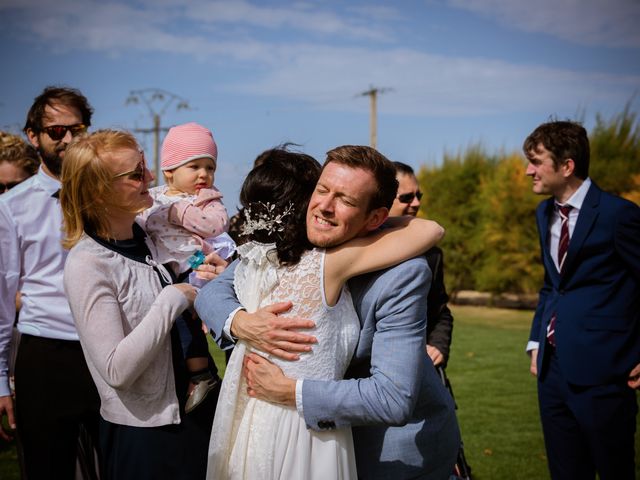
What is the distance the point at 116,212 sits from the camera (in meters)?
2.69

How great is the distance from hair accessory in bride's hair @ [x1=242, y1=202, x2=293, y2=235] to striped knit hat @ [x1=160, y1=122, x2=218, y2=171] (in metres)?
1.35

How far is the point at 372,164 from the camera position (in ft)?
7.18

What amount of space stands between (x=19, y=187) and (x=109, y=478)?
5.15ft

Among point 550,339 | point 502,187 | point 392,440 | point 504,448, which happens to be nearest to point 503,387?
point 504,448

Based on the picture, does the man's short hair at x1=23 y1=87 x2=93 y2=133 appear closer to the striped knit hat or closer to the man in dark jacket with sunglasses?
the striped knit hat

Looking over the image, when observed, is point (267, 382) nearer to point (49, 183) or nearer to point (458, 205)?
point (49, 183)

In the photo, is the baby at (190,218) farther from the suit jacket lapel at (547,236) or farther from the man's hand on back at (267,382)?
the suit jacket lapel at (547,236)

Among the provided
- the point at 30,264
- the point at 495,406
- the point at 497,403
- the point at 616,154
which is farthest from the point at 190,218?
the point at 616,154

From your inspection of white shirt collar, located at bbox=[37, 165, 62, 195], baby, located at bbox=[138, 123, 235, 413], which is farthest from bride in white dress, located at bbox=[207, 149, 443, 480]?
white shirt collar, located at bbox=[37, 165, 62, 195]

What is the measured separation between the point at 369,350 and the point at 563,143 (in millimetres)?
2890

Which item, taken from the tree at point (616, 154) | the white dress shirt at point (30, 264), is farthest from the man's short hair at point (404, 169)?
the tree at point (616, 154)

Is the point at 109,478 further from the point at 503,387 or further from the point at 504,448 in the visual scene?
the point at 503,387

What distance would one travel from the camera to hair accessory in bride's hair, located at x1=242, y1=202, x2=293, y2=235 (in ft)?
7.49

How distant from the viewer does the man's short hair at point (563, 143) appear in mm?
4480
